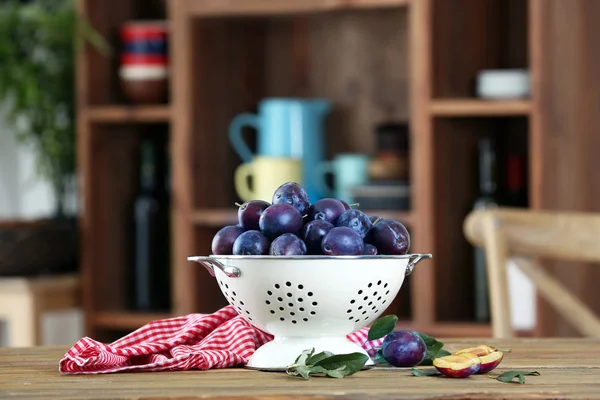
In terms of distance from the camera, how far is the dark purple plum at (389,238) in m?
0.94

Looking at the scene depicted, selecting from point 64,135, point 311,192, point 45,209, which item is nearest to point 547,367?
point 311,192

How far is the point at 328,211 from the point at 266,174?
156 cm

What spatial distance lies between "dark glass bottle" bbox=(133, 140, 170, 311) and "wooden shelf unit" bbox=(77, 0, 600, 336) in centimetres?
7

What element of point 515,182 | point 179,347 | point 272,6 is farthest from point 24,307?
point 179,347

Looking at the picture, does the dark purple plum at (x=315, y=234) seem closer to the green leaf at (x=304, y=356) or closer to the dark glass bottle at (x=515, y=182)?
the green leaf at (x=304, y=356)

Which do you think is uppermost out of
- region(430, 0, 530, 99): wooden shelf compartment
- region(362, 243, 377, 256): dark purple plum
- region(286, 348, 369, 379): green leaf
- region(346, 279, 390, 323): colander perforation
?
region(430, 0, 530, 99): wooden shelf compartment

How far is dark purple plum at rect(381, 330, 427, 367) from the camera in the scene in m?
0.96

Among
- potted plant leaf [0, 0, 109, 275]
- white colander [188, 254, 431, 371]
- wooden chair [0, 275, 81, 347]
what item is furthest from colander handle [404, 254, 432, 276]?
potted plant leaf [0, 0, 109, 275]

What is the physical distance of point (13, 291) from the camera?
2525 millimetres

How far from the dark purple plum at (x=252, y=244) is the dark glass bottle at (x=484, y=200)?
1618mm

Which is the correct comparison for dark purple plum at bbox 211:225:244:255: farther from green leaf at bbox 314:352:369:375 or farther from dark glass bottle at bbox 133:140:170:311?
dark glass bottle at bbox 133:140:170:311

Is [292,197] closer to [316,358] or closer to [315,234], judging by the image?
[315,234]

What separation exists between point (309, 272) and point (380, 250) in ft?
0.24

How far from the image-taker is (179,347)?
3.32 feet
